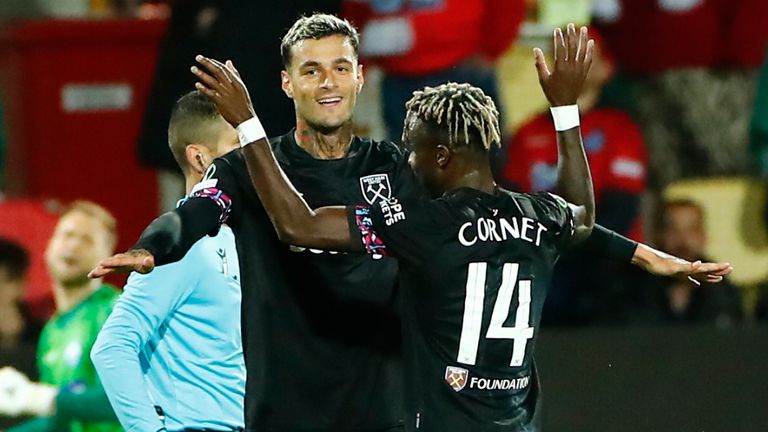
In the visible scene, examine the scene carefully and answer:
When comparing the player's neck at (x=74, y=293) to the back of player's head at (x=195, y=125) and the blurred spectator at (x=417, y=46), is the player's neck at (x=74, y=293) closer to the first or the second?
the back of player's head at (x=195, y=125)

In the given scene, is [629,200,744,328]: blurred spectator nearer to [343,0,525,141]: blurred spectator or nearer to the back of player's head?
[343,0,525,141]: blurred spectator

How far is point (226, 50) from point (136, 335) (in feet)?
9.05

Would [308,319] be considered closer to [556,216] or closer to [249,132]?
[249,132]

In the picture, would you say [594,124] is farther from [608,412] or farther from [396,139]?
[608,412]

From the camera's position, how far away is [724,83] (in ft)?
28.3

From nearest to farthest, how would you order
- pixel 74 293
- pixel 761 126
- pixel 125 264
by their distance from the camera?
pixel 125 264 < pixel 74 293 < pixel 761 126

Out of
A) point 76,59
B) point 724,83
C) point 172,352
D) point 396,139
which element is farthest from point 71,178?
point 172,352

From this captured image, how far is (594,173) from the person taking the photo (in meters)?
7.91

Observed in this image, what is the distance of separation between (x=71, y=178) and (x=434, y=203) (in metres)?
4.60

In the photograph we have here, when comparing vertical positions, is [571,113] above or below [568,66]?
below

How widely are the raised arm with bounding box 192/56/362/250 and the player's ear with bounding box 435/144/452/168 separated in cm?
26

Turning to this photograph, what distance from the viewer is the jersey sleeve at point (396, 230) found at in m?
4.19

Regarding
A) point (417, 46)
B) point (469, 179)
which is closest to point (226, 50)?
point (417, 46)

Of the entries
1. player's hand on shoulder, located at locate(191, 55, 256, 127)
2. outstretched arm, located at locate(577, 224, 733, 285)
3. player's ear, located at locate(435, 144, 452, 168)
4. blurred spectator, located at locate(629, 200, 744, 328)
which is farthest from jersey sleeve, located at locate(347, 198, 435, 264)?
blurred spectator, located at locate(629, 200, 744, 328)
